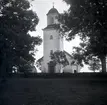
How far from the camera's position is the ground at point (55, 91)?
15.7m

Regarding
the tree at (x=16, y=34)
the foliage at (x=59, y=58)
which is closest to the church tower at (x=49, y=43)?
the foliage at (x=59, y=58)

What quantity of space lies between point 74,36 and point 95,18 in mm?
4911

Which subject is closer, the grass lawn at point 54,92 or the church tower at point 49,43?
the grass lawn at point 54,92

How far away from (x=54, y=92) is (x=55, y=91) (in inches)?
9.0

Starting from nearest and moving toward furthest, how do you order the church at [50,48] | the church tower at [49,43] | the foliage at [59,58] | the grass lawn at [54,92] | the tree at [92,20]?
the grass lawn at [54,92] < the tree at [92,20] < the foliage at [59,58] < the church at [50,48] < the church tower at [49,43]

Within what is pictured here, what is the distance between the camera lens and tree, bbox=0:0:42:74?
19.0 metres

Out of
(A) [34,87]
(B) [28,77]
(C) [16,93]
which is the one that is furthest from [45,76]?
(C) [16,93]

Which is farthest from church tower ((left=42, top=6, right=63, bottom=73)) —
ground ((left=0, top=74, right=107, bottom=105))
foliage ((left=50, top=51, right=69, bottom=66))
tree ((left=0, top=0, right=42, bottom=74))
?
ground ((left=0, top=74, right=107, bottom=105))

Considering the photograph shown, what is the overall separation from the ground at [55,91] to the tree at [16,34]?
7.35 feet

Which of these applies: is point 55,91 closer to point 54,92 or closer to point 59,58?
point 54,92

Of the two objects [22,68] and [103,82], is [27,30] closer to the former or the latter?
[22,68]

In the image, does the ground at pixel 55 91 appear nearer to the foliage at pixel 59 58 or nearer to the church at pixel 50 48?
the foliage at pixel 59 58

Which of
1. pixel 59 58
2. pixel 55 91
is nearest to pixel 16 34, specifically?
pixel 55 91

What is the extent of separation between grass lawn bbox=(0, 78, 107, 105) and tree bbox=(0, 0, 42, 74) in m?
2.25
